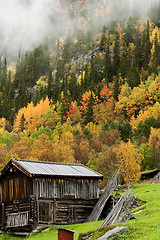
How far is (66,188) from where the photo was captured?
136ft

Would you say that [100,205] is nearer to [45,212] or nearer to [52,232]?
[45,212]

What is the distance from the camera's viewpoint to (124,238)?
2172 cm

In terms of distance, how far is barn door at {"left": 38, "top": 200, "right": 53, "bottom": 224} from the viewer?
3925 cm

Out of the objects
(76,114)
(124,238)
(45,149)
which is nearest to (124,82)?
(76,114)

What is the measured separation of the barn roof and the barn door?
123 inches

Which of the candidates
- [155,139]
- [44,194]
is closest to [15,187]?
[44,194]

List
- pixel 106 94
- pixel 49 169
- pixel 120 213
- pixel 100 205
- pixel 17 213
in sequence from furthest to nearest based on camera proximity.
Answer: pixel 106 94 < pixel 49 169 < pixel 100 205 < pixel 17 213 < pixel 120 213

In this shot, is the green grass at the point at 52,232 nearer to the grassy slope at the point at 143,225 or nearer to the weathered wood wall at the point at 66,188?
the grassy slope at the point at 143,225

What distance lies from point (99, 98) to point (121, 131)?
62.0 metres

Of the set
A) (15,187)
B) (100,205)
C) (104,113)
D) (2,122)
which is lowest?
(100,205)

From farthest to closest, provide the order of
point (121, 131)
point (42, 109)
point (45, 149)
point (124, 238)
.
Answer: point (42, 109) < point (121, 131) < point (45, 149) < point (124, 238)

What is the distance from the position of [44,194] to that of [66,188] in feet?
9.48

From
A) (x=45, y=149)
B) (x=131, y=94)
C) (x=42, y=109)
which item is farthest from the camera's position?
(x=42, y=109)

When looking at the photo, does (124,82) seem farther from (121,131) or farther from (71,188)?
(71,188)
